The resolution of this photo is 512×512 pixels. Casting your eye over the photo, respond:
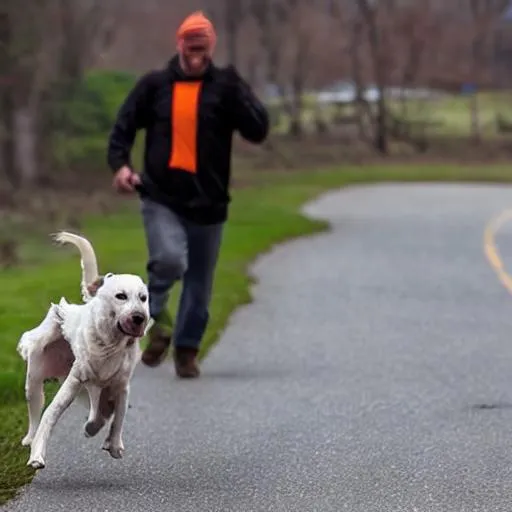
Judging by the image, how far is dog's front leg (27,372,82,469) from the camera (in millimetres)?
6652

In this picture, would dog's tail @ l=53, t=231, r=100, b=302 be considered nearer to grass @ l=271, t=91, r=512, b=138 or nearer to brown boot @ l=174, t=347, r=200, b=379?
brown boot @ l=174, t=347, r=200, b=379

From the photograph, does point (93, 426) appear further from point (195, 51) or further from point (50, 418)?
point (195, 51)

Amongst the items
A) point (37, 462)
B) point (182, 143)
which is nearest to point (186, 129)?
point (182, 143)

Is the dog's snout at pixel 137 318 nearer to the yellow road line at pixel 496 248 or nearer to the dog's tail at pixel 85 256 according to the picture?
the dog's tail at pixel 85 256

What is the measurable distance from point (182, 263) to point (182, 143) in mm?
716

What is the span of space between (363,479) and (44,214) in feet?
67.4

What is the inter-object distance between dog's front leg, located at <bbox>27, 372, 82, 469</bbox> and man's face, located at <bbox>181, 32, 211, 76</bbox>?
3106 mm

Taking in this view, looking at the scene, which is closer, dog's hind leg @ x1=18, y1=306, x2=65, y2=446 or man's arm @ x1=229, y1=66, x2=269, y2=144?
dog's hind leg @ x1=18, y1=306, x2=65, y2=446

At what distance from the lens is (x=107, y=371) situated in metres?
7.00

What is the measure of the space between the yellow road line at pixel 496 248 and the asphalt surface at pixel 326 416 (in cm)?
49

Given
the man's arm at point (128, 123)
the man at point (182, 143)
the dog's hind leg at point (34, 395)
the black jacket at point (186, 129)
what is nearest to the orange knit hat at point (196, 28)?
the man at point (182, 143)

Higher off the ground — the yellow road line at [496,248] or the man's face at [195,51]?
the man's face at [195,51]

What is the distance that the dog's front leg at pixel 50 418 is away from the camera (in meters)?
6.65

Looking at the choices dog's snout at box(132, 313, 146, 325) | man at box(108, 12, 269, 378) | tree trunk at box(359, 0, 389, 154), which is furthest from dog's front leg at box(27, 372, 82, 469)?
tree trunk at box(359, 0, 389, 154)
